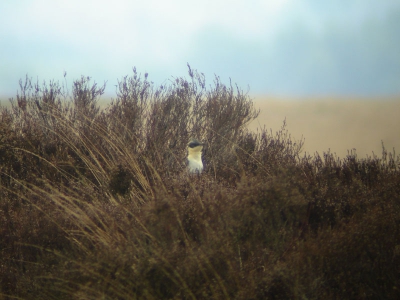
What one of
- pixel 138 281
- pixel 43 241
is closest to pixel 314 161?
pixel 43 241

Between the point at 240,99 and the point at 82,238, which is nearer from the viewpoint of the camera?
→ the point at 82,238

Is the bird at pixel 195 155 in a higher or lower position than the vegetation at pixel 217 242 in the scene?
higher

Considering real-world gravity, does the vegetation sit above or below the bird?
below

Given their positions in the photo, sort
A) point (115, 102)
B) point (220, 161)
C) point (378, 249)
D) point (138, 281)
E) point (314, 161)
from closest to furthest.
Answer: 1. point (138, 281)
2. point (378, 249)
3. point (314, 161)
4. point (220, 161)
5. point (115, 102)

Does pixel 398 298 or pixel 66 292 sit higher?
pixel 66 292

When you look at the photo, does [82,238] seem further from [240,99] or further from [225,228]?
[240,99]

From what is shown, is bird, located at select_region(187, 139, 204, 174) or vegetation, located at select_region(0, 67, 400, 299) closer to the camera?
vegetation, located at select_region(0, 67, 400, 299)

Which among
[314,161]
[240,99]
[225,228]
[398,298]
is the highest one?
[240,99]

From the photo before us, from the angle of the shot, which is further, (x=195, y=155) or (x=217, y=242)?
(x=195, y=155)

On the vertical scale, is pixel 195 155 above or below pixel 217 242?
above

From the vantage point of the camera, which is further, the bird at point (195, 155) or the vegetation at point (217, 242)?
the bird at point (195, 155)

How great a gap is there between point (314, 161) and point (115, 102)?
3.64 metres

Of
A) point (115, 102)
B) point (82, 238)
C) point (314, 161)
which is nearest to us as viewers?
point (82, 238)

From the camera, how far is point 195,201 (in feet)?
13.3
